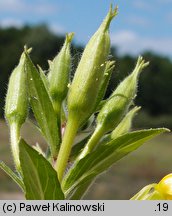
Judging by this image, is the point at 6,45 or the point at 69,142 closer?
the point at 69,142

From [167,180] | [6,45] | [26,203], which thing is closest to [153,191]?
[167,180]

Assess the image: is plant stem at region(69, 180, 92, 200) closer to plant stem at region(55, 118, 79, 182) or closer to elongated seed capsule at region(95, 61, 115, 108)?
plant stem at region(55, 118, 79, 182)

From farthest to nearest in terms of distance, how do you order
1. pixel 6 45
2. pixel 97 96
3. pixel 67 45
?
pixel 6 45
pixel 67 45
pixel 97 96

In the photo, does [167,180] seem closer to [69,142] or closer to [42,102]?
[69,142]

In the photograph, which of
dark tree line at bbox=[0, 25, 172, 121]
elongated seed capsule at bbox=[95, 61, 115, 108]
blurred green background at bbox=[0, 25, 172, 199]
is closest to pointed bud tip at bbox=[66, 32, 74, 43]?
elongated seed capsule at bbox=[95, 61, 115, 108]

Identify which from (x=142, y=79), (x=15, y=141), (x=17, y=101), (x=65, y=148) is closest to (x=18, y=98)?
(x=17, y=101)

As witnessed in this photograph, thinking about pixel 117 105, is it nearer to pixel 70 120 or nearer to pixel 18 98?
pixel 70 120

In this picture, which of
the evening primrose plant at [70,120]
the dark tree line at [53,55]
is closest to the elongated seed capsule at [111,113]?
the evening primrose plant at [70,120]

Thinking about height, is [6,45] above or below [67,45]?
above
